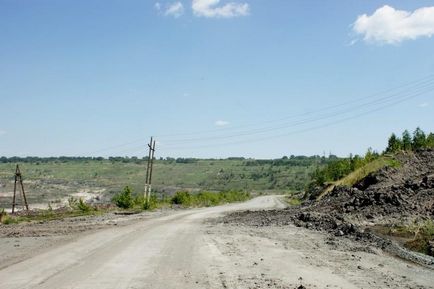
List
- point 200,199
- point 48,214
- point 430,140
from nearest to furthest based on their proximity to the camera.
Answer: point 48,214 → point 430,140 → point 200,199

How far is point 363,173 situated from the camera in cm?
5909

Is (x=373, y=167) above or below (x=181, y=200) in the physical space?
above

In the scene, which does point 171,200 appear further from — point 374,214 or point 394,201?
point 394,201

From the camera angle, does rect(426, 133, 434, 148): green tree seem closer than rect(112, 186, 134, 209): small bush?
No

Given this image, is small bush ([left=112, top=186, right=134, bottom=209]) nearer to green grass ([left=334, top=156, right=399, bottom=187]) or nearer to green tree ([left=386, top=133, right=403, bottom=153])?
green grass ([left=334, top=156, right=399, bottom=187])

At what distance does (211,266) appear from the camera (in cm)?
1561

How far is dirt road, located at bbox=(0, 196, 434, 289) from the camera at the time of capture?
516 inches

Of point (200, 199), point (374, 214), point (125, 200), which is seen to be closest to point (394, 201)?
point (374, 214)

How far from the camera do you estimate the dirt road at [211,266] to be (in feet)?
43.0

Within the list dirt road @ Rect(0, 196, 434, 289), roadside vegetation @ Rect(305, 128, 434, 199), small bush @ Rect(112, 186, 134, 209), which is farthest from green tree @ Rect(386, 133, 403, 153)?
dirt road @ Rect(0, 196, 434, 289)

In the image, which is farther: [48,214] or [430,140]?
[430,140]

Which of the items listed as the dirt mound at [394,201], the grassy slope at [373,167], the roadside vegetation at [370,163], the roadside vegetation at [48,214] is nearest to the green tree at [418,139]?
the roadside vegetation at [370,163]

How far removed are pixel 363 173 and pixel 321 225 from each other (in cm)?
3287

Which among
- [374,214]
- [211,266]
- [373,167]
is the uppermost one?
[373,167]
